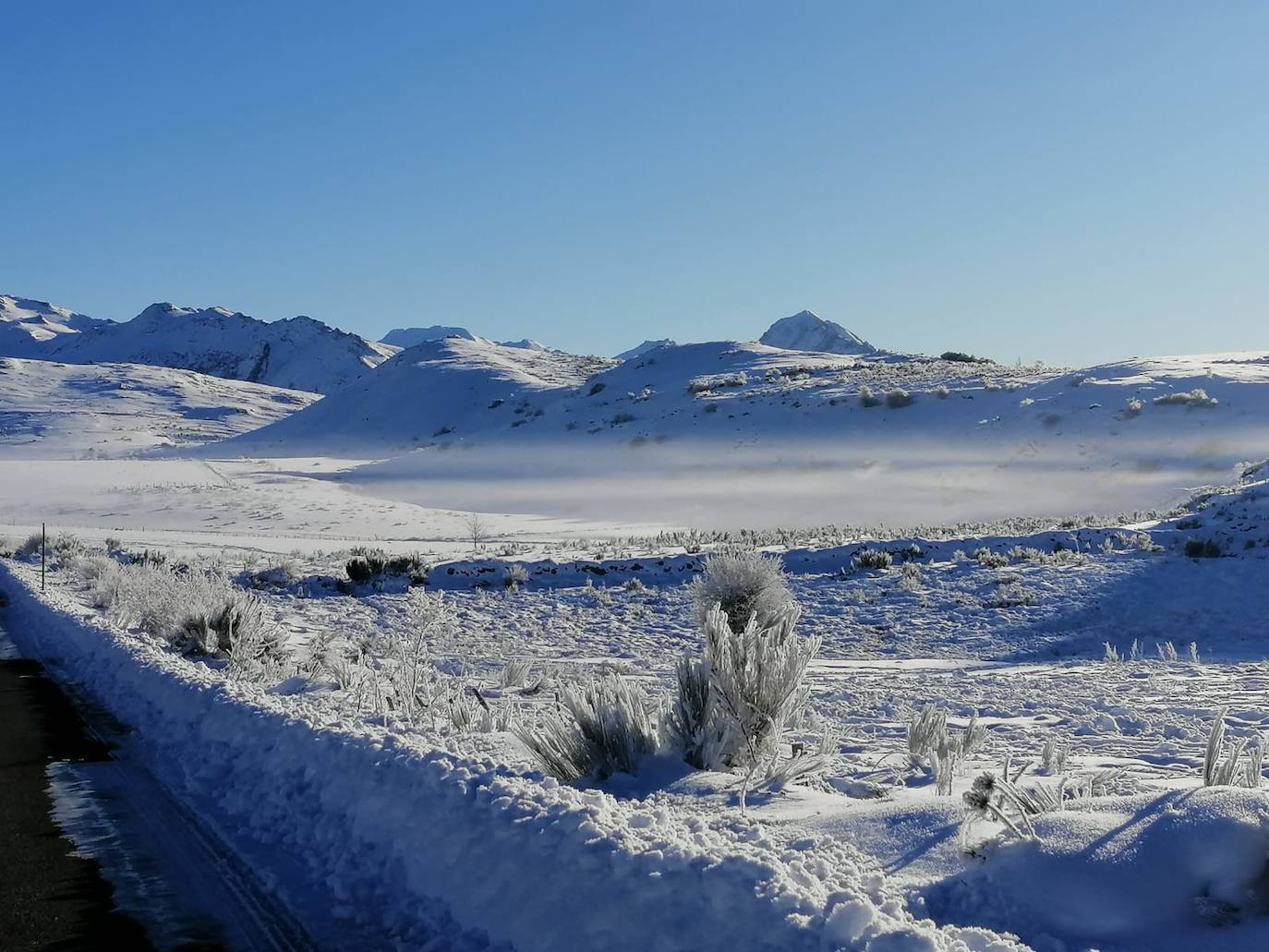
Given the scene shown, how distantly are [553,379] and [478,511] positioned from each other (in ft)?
159

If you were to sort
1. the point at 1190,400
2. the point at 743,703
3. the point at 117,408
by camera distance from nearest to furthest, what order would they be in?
the point at 743,703 < the point at 1190,400 < the point at 117,408

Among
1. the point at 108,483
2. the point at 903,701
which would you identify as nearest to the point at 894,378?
the point at 108,483

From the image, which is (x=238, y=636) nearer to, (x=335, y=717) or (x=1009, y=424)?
(x=335, y=717)

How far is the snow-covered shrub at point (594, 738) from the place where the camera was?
20.3 ft

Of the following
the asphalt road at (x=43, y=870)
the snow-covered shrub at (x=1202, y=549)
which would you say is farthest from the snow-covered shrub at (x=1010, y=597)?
the asphalt road at (x=43, y=870)

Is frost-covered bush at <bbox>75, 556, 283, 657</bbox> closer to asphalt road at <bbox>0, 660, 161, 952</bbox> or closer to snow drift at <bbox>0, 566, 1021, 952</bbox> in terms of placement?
asphalt road at <bbox>0, 660, 161, 952</bbox>

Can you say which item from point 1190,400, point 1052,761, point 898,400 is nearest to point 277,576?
point 1052,761

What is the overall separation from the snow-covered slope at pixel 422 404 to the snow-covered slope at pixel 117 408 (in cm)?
1432

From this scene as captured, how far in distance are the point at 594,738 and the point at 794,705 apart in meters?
1.28

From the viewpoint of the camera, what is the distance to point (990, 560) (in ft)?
69.5

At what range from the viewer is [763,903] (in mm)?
3582

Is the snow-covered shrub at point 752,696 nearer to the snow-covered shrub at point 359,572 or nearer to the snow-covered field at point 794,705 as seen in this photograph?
the snow-covered field at point 794,705

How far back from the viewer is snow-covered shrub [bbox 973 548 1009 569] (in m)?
20.9

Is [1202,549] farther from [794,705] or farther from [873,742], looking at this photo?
[794,705]
